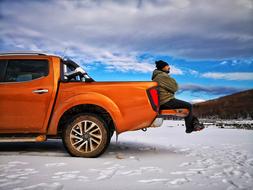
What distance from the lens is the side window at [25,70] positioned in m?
5.38

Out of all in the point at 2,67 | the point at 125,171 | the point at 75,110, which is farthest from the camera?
the point at 2,67

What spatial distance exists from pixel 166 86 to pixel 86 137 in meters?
1.87

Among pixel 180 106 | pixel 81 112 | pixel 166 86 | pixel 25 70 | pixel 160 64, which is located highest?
pixel 160 64

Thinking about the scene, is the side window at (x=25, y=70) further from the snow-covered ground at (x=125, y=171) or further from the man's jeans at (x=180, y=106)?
the man's jeans at (x=180, y=106)

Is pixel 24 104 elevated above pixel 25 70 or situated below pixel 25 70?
below

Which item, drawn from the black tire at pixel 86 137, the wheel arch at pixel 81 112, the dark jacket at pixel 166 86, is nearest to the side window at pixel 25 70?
the wheel arch at pixel 81 112

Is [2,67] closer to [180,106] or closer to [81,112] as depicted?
[81,112]

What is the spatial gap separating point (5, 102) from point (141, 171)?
2635 millimetres

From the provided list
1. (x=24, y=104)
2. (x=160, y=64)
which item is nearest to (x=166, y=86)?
(x=160, y=64)

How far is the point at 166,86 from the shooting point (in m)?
5.86

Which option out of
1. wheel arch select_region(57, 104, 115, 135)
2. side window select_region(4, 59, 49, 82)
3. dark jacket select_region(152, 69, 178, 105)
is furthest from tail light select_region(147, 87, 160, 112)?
side window select_region(4, 59, 49, 82)

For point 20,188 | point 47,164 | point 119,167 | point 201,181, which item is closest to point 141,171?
point 119,167

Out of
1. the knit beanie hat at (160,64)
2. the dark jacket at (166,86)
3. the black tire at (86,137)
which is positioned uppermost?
the knit beanie hat at (160,64)

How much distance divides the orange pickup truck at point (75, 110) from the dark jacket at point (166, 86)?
Result: 658 mm
